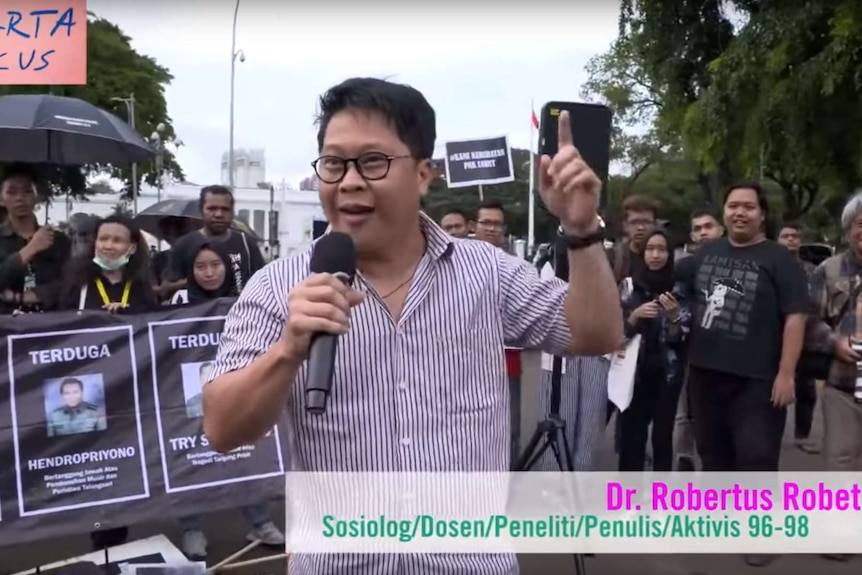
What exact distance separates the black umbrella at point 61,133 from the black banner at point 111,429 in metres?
3.44

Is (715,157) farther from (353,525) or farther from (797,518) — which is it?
(353,525)

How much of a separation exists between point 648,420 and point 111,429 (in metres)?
3.25

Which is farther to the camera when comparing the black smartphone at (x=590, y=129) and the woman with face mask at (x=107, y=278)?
the woman with face mask at (x=107, y=278)

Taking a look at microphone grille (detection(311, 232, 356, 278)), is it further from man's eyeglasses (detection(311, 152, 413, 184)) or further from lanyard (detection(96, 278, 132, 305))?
lanyard (detection(96, 278, 132, 305))

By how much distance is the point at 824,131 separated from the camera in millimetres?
12633

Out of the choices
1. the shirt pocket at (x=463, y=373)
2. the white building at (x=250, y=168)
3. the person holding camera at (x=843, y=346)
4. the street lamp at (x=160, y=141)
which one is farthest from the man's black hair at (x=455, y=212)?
the white building at (x=250, y=168)

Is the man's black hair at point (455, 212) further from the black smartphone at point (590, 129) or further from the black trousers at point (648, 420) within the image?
the black smartphone at point (590, 129)

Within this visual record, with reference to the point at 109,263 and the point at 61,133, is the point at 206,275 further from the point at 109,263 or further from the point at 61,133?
the point at 61,133

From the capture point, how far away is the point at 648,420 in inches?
238

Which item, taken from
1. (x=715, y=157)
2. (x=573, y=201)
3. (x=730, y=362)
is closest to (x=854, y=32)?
(x=715, y=157)

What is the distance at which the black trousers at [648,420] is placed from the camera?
600 cm

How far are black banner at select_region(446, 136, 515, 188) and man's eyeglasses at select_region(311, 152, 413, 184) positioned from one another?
26.9 feet

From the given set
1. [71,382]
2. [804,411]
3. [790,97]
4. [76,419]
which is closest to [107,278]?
[71,382]

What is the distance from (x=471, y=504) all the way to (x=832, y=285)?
4325 mm
